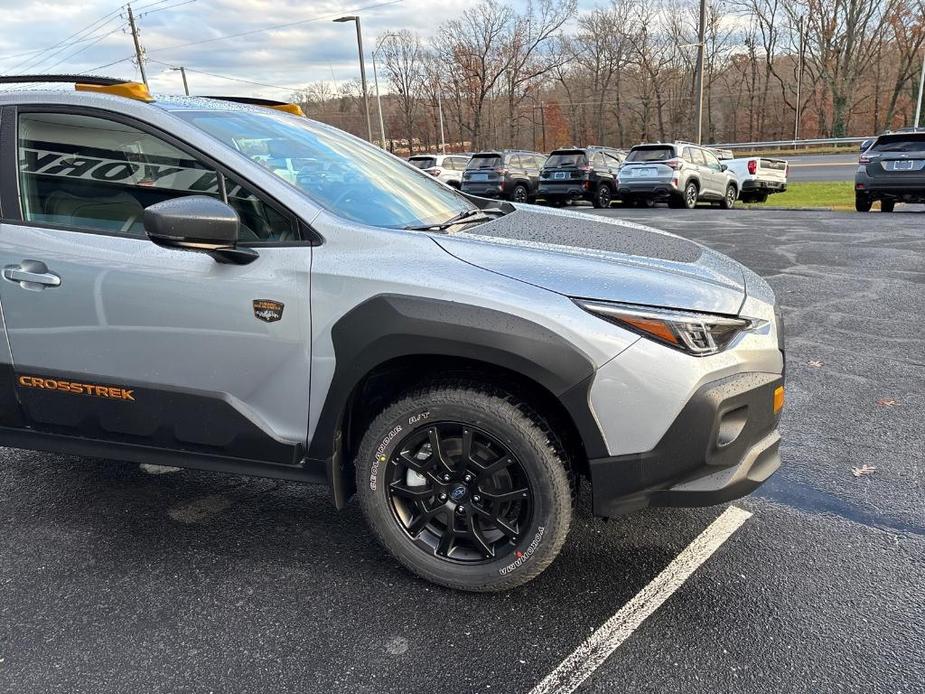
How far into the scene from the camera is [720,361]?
2.18 m

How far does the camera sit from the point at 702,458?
2.19 metres

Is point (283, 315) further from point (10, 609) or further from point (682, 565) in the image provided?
point (682, 565)

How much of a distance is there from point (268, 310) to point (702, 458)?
1549 millimetres

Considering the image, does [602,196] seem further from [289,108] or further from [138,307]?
[138,307]

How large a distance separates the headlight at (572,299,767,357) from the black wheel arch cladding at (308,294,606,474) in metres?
0.16

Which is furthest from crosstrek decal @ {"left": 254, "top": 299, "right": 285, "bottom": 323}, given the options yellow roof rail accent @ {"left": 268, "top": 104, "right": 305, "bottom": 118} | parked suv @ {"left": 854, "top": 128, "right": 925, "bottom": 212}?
parked suv @ {"left": 854, "top": 128, "right": 925, "bottom": 212}

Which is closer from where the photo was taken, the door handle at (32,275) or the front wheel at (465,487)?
the front wheel at (465,487)

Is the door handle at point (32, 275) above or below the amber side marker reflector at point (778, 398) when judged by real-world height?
above

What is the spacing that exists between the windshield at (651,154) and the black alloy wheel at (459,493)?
1669cm

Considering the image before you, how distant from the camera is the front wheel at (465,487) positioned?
2.27m

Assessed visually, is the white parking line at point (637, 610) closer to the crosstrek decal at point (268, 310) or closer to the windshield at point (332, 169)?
A: the crosstrek decal at point (268, 310)

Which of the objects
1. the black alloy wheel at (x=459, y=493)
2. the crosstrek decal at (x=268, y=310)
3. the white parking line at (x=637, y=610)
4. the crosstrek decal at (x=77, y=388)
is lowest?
the white parking line at (x=637, y=610)

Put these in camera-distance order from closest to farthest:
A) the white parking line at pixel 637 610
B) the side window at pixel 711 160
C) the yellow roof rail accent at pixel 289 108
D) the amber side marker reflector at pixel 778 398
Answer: the white parking line at pixel 637 610, the amber side marker reflector at pixel 778 398, the yellow roof rail accent at pixel 289 108, the side window at pixel 711 160

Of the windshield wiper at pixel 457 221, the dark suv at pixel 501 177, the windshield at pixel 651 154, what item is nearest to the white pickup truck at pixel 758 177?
the windshield at pixel 651 154
